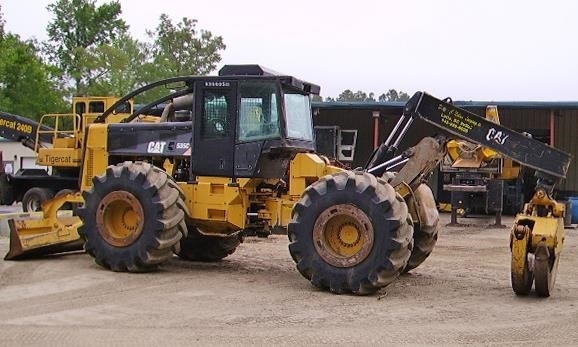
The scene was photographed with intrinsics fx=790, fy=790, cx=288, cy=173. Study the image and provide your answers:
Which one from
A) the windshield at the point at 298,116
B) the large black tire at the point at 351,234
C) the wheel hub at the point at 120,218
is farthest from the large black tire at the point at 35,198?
the large black tire at the point at 351,234

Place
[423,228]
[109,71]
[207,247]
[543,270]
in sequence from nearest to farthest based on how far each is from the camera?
[543,270], [423,228], [207,247], [109,71]

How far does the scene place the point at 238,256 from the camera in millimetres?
12664

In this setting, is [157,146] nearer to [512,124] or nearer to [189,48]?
[512,124]

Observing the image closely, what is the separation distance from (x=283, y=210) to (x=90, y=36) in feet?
174

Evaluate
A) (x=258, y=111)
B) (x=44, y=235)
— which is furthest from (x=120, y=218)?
(x=258, y=111)

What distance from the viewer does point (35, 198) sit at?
21.1 m

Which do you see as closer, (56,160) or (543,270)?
(543,270)

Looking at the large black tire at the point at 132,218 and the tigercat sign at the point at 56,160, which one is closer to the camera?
the large black tire at the point at 132,218

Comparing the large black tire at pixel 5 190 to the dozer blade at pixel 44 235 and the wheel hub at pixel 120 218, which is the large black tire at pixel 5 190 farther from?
the wheel hub at pixel 120 218

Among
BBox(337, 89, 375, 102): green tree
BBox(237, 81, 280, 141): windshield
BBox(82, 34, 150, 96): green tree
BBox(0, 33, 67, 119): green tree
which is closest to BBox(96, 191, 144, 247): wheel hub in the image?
BBox(237, 81, 280, 141): windshield

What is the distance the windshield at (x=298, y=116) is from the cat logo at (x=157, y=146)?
6.36 ft

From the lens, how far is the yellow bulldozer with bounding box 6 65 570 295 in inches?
350

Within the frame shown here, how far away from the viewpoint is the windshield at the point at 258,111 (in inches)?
396

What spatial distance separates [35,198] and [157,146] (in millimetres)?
11192
